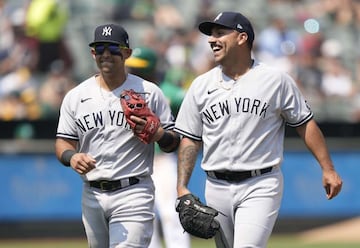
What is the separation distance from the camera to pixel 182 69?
48.7ft

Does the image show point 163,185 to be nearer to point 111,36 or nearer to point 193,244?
point 111,36

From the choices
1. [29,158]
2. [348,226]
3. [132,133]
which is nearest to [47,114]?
[29,158]

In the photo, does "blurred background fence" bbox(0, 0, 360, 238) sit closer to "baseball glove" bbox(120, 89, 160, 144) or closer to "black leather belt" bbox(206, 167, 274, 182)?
"baseball glove" bbox(120, 89, 160, 144)

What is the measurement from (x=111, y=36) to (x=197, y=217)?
1.46m

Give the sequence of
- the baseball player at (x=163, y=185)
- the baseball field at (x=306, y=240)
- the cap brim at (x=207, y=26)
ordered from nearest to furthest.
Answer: the cap brim at (x=207, y=26) → the baseball player at (x=163, y=185) → the baseball field at (x=306, y=240)

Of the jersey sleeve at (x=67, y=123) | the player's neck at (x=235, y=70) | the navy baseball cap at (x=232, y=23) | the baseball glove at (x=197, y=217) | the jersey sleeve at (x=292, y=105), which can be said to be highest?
the navy baseball cap at (x=232, y=23)

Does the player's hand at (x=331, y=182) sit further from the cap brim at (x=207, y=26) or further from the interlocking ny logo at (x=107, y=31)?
the interlocking ny logo at (x=107, y=31)

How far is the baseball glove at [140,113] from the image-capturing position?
6789 mm

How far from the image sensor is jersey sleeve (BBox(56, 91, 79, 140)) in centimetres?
712

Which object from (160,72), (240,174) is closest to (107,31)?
(240,174)

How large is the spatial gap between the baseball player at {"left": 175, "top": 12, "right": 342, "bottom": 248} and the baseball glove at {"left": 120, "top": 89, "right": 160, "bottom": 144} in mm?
288

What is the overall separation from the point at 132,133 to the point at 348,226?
7.29m

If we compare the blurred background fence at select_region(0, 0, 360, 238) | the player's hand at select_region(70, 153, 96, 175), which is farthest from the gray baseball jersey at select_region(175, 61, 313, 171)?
the blurred background fence at select_region(0, 0, 360, 238)

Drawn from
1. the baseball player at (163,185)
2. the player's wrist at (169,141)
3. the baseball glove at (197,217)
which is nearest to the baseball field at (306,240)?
the baseball player at (163,185)
